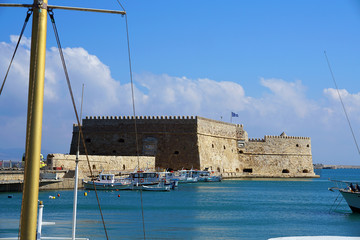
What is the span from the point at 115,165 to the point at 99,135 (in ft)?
21.2

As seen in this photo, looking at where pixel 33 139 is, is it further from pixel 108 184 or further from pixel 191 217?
pixel 108 184

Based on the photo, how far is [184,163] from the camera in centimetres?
3938

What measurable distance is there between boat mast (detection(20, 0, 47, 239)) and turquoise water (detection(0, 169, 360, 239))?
925 centimetres

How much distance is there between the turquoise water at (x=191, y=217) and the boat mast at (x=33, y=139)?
30.3 feet

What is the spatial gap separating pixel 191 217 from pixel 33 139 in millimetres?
14472

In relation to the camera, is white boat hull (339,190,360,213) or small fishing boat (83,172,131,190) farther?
small fishing boat (83,172,131,190)

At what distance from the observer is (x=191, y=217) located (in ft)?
56.7

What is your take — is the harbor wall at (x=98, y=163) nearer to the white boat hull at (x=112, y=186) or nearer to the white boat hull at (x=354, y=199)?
the white boat hull at (x=112, y=186)

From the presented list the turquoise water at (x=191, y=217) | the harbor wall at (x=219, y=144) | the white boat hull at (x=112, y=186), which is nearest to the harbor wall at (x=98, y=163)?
the white boat hull at (x=112, y=186)

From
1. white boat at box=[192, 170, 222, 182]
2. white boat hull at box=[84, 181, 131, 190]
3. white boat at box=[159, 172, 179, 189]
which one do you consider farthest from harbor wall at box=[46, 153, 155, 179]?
white boat at box=[192, 170, 222, 182]

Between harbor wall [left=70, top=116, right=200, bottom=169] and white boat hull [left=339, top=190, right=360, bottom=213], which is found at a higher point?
harbor wall [left=70, top=116, right=200, bottom=169]

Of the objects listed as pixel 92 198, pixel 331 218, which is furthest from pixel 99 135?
pixel 331 218

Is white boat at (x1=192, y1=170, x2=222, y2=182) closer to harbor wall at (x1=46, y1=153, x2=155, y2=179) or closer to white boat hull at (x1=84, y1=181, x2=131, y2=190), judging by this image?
harbor wall at (x1=46, y1=153, x2=155, y2=179)

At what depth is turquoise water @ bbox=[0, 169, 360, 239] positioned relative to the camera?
44.0 ft
